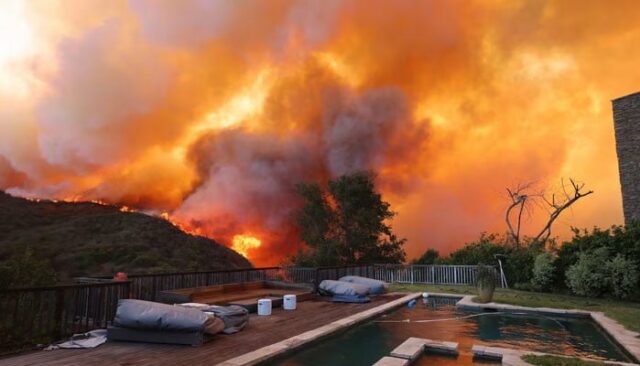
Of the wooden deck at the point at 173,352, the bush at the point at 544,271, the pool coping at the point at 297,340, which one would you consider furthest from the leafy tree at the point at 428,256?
the wooden deck at the point at 173,352

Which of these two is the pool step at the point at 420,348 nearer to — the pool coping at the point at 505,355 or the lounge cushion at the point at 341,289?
the pool coping at the point at 505,355

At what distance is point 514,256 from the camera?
60.5 feet

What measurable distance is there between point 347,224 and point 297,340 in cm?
2190

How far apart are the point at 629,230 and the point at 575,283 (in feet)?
8.54

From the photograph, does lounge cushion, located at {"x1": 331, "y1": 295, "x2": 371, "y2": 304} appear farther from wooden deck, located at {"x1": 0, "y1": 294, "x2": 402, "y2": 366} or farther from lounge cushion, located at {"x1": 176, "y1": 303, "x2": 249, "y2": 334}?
lounge cushion, located at {"x1": 176, "y1": 303, "x2": 249, "y2": 334}

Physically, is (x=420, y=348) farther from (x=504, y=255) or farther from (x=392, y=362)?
(x=504, y=255)

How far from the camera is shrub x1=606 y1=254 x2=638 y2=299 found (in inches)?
524

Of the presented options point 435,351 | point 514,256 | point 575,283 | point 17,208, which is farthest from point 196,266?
point 435,351

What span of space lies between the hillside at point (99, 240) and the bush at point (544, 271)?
27717 millimetres

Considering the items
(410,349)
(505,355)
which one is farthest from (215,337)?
(505,355)

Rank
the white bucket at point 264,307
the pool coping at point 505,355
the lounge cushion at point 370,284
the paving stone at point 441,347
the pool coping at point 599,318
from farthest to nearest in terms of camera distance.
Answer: the lounge cushion at point 370,284 → the white bucket at point 264,307 → the pool coping at point 599,318 → the paving stone at point 441,347 → the pool coping at point 505,355

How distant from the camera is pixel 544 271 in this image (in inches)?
633

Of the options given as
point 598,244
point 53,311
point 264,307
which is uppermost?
point 598,244

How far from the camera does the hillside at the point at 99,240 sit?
32.8 metres
